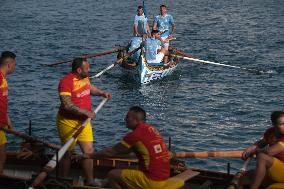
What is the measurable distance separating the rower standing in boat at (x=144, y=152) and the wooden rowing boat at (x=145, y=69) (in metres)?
23.1

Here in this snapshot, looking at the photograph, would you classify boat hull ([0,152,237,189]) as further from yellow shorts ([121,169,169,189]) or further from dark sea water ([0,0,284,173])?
dark sea water ([0,0,284,173])

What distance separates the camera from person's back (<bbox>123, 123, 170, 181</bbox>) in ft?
37.4

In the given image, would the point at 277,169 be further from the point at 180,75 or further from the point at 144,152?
the point at 180,75

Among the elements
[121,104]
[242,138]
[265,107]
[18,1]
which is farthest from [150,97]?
[18,1]

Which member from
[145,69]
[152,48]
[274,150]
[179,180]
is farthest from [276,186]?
[145,69]

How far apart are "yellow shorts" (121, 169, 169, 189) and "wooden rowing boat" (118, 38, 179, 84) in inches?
909

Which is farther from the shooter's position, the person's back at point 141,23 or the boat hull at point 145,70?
the person's back at point 141,23

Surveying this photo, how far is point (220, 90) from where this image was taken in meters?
35.8

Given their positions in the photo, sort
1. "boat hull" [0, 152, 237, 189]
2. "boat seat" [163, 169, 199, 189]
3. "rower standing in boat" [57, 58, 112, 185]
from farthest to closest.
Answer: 1. "boat hull" [0, 152, 237, 189]
2. "rower standing in boat" [57, 58, 112, 185]
3. "boat seat" [163, 169, 199, 189]

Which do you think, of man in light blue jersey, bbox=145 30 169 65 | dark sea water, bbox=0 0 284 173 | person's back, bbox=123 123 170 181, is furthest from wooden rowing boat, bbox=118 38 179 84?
person's back, bbox=123 123 170 181

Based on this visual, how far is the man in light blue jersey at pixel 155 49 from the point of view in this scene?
34.8 metres

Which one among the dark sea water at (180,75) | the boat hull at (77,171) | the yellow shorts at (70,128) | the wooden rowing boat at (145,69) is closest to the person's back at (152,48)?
the wooden rowing boat at (145,69)

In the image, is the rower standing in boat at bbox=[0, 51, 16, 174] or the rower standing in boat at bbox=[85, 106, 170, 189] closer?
the rower standing in boat at bbox=[85, 106, 170, 189]

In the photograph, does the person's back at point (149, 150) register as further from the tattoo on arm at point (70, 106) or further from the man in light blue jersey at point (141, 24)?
the man in light blue jersey at point (141, 24)
